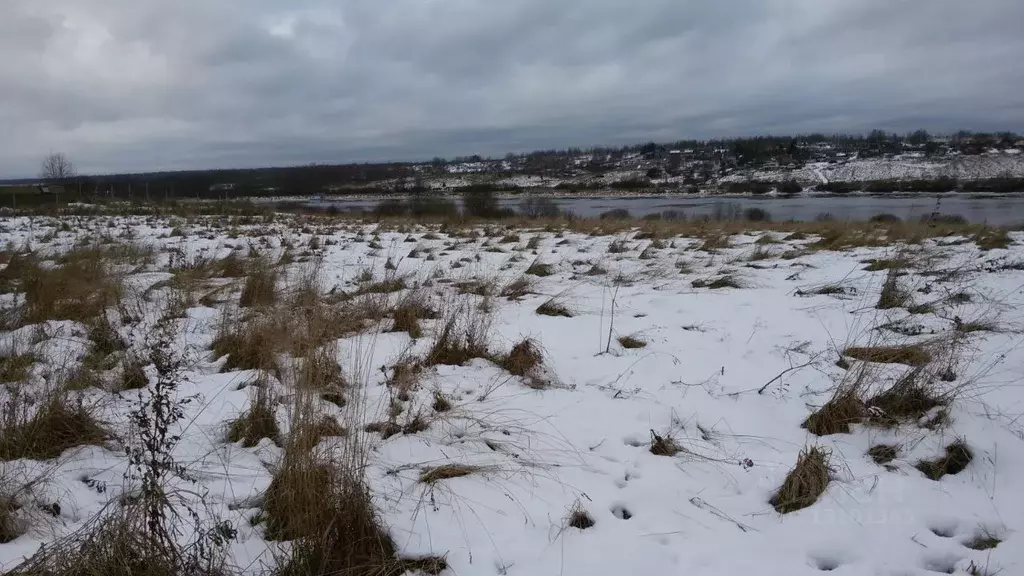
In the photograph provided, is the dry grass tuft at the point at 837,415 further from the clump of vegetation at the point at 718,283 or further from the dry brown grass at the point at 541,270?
the dry brown grass at the point at 541,270

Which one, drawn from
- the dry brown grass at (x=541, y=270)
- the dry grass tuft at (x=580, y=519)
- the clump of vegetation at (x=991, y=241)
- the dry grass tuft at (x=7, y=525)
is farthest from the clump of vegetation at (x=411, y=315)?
the clump of vegetation at (x=991, y=241)

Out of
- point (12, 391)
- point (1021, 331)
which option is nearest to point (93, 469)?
point (12, 391)

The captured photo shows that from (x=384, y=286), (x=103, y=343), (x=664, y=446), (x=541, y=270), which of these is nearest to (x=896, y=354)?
(x=664, y=446)

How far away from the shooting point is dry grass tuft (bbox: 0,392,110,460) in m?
2.96

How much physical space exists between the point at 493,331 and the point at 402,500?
113 inches

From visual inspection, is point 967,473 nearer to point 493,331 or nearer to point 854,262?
point 493,331

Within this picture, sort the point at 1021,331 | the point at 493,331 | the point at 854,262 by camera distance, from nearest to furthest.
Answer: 1. the point at 1021,331
2. the point at 493,331
3. the point at 854,262

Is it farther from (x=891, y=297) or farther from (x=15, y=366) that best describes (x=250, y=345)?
(x=891, y=297)

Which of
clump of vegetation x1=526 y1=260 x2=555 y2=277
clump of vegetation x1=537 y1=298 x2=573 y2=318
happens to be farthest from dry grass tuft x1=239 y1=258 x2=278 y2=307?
clump of vegetation x1=526 y1=260 x2=555 y2=277

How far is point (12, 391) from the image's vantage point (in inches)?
129

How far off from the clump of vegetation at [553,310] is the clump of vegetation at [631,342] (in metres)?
1.10

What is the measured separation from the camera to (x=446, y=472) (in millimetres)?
2998

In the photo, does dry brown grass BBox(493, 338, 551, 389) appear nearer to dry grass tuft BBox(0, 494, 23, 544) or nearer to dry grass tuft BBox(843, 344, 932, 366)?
dry grass tuft BBox(843, 344, 932, 366)

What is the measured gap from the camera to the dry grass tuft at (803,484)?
109 inches
